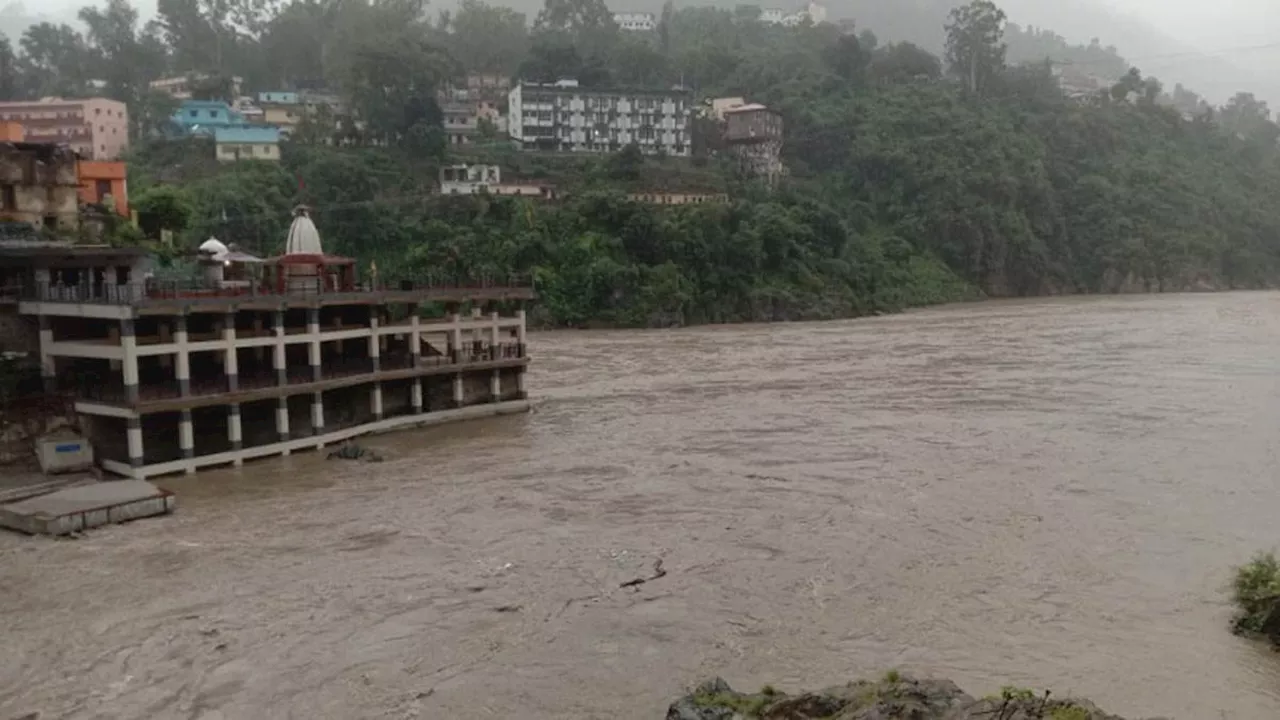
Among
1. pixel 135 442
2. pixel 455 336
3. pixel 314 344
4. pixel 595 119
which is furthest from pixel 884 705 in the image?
pixel 595 119

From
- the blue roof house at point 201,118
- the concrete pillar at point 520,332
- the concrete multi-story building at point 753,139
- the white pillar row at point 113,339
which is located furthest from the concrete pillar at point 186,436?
the concrete multi-story building at point 753,139

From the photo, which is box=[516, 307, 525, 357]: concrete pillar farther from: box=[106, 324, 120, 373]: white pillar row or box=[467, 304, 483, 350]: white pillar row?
box=[106, 324, 120, 373]: white pillar row

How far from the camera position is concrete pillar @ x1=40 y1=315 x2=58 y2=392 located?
23.9 meters

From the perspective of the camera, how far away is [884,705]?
913 cm

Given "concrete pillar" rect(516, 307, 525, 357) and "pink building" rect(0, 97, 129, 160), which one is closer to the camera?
"concrete pillar" rect(516, 307, 525, 357)

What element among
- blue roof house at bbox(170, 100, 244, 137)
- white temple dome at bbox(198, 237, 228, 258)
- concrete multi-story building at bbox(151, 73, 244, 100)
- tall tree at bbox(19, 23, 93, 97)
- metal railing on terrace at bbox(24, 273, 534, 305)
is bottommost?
metal railing on terrace at bbox(24, 273, 534, 305)

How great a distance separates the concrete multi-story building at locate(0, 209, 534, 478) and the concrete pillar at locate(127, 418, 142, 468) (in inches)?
1.2

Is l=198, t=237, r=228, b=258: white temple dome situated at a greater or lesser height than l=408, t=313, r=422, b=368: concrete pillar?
greater

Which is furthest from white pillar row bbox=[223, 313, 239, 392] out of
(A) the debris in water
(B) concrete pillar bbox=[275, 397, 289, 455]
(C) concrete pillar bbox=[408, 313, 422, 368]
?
(A) the debris in water

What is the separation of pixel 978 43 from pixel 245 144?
74678 mm

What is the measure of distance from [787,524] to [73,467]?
49.6ft

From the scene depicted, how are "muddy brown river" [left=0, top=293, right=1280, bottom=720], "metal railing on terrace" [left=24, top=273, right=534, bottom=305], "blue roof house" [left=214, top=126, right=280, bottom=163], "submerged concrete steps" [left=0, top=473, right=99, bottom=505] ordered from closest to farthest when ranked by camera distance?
1. "muddy brown river" [left=0, top=293, right=1280, bottom=720]
2. "submerged concrete steps" [left=0, top=473, right=99, bottom=505]
3. "metal railing on terrace" [left=24, top=273, right=534, bottom=305]
4. "blue roof house" [left=214, top=126, right=280, bottom=163]

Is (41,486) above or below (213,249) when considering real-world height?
below

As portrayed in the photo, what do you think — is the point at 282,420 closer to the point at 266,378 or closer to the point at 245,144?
the point at 266,378
